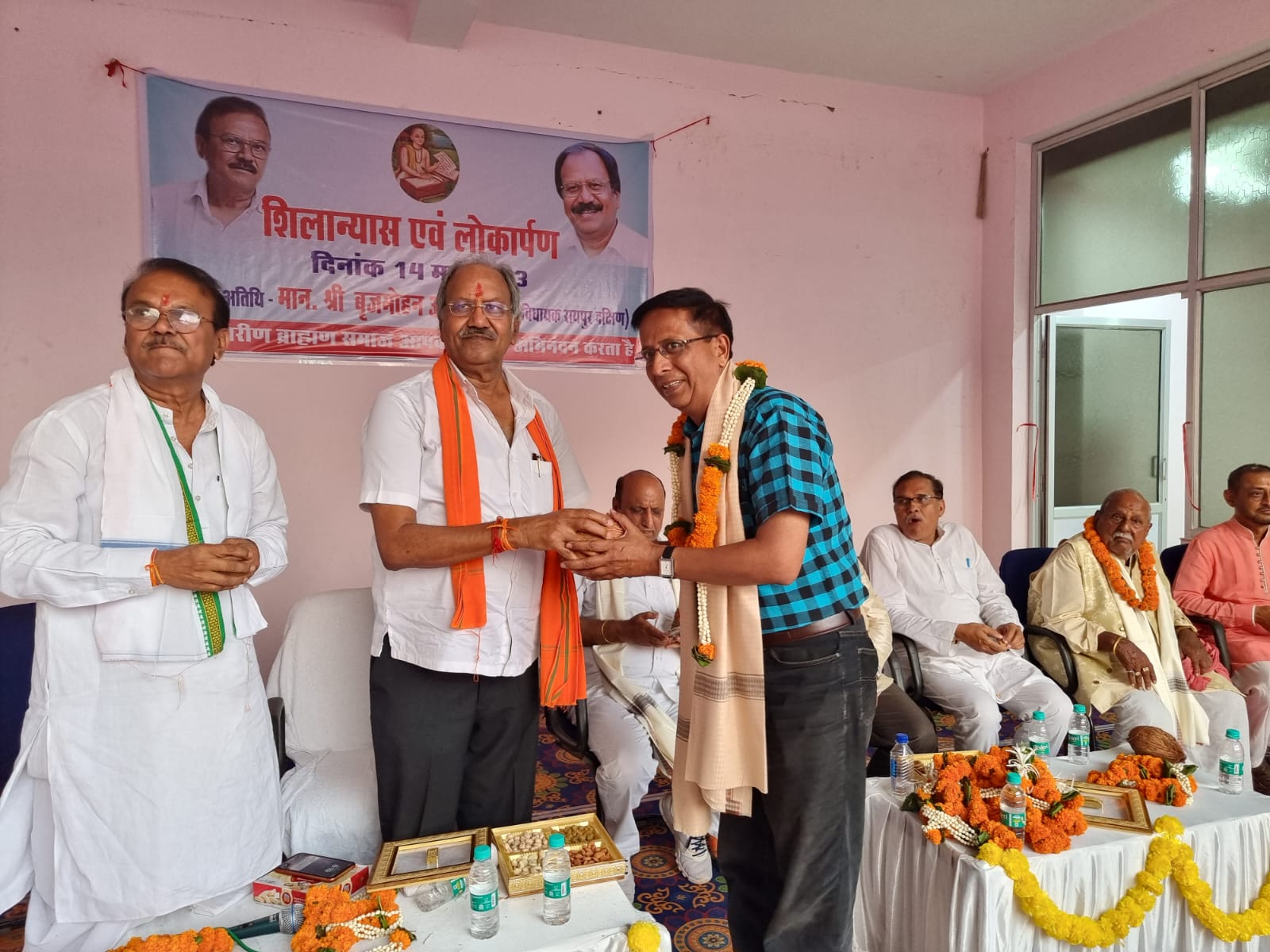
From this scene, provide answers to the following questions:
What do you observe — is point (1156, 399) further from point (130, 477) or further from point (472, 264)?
point (130, 477)

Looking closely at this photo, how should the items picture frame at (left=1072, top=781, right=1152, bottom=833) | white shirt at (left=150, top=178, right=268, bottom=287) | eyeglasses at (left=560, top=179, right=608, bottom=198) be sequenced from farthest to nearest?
eyeglasses at (left=560, top=179, right=608, bottom=198) → white shirt at (left=150, top=178, right=268, bottom=287) → picture frame at (left=1072, top=781, right=1152, bottom=833)

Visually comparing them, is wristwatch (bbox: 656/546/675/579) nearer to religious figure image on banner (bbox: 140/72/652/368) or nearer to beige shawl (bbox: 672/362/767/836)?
beige shawl (bbox: 672/362/767/836)

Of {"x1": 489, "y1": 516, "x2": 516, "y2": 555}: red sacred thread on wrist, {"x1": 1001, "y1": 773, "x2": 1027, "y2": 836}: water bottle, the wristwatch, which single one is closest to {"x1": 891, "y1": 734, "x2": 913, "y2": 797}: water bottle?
{"x1": 1001, "y1": 773, "x2": 1027, "y2": 836}: water bottle

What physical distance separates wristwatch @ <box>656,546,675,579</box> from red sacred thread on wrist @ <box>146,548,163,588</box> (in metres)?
0.99

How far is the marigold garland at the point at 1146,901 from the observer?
2.00 metres

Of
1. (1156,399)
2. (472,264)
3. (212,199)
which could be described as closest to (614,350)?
(212,199)

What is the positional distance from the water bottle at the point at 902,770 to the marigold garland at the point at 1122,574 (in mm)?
1729

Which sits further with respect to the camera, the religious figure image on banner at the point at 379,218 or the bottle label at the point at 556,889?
the religious figure image on banner at the point at 379,218

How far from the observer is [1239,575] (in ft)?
12.7

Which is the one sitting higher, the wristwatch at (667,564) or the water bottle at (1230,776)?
the wristwatch at (667,564)

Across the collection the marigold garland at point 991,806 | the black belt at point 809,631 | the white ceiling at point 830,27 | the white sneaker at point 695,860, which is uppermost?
the white ceiling at point 830,27

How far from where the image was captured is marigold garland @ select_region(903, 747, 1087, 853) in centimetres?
208

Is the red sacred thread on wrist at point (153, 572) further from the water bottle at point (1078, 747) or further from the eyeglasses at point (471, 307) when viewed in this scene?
the water bottle at point (1078, 747)

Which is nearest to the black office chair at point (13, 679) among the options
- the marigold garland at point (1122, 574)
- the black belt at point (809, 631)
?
the black belt at point (809, 631)
